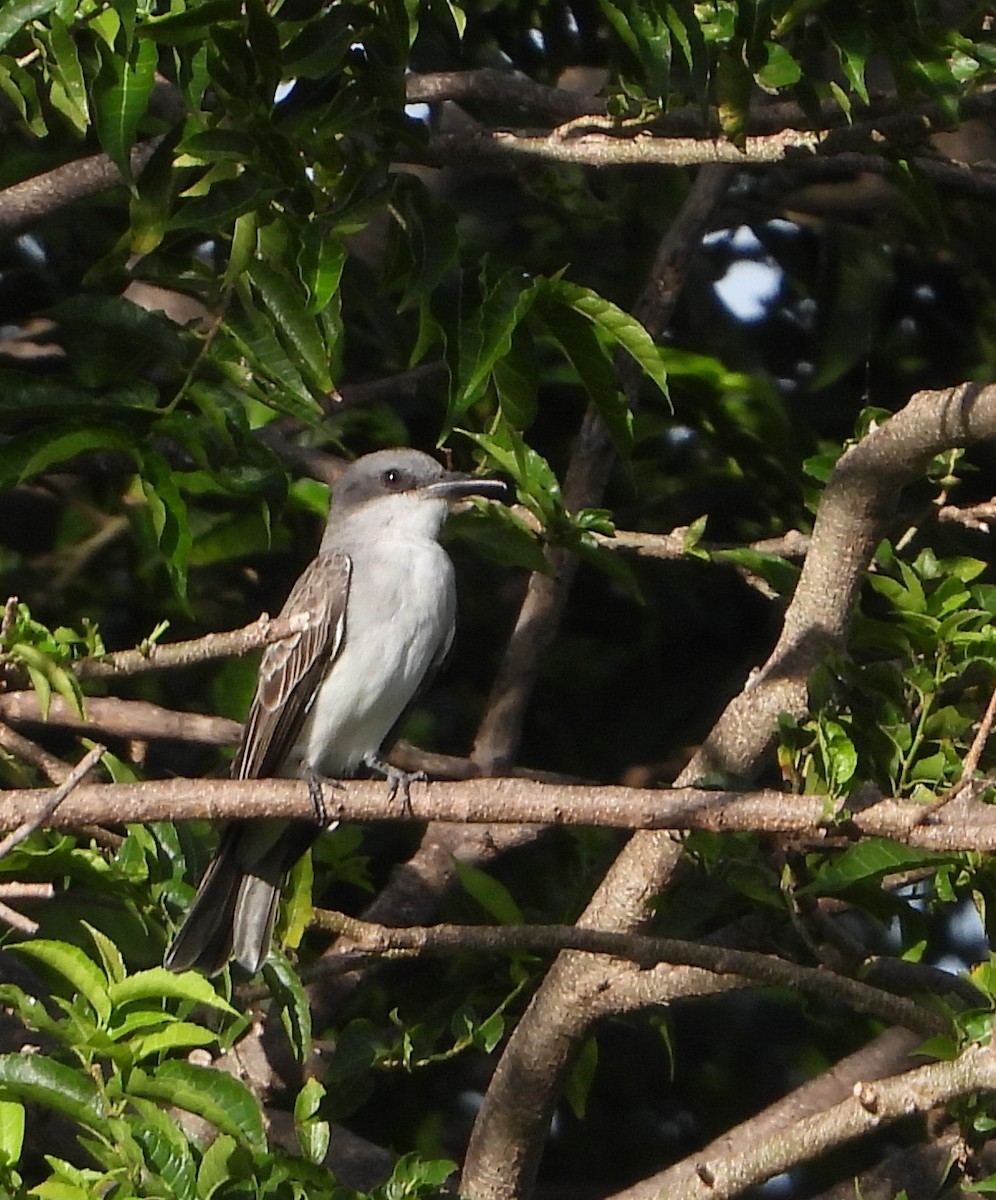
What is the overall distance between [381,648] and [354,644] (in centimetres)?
9

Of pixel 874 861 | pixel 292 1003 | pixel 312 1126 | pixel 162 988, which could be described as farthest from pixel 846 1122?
pixel 162 988

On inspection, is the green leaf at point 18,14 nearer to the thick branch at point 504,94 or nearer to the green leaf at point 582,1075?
the thick branch at point 504,94

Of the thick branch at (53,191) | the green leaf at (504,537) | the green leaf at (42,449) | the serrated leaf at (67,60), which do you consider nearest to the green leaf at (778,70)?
the serrated leaf at (67,60)

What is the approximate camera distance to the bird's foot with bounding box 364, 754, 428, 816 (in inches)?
136

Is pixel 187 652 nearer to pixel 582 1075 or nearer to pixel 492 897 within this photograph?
pixel 492 897

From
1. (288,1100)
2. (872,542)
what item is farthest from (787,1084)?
(872,542)

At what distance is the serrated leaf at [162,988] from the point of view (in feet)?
10.7

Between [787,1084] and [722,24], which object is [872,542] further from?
[787,1084]

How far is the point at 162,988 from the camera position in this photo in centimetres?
330

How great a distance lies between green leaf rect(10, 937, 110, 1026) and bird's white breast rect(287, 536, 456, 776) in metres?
1.80

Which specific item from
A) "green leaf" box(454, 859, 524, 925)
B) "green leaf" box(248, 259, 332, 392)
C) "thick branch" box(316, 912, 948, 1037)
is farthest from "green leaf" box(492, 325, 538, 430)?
"green leaf" box(454, 859, 524, 925)

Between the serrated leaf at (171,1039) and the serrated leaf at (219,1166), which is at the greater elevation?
the serrated leaf at (171,1039)

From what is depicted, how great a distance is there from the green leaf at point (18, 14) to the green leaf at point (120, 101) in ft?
0.96

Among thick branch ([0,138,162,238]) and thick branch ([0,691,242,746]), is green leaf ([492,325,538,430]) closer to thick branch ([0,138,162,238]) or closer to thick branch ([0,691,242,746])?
thick branch ([0,691,242,746])
